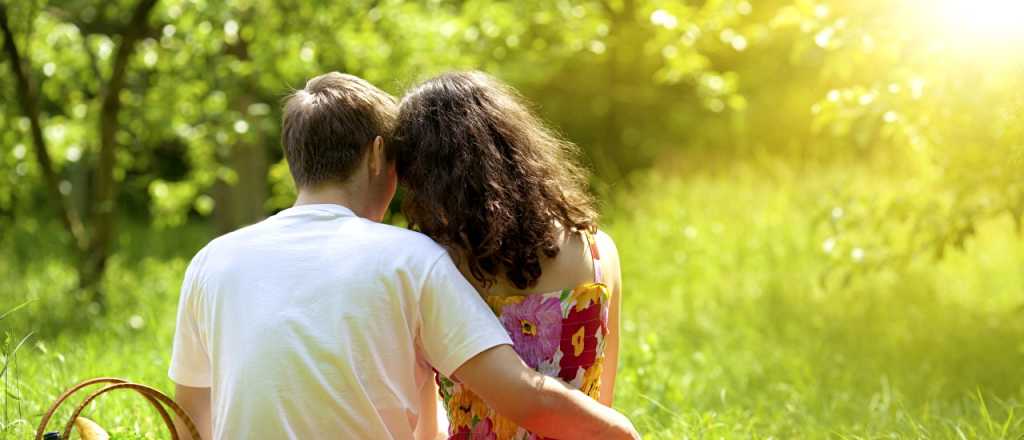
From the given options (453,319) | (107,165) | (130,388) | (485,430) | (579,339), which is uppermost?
(453,319)

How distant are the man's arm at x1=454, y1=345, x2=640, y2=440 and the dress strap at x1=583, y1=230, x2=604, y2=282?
0.28 m

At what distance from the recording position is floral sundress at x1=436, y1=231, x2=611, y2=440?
2068mm

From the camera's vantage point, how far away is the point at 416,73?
3559 mm

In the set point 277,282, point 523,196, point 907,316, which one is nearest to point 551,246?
point 523,196

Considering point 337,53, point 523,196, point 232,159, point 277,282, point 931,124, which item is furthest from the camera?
point 232,159

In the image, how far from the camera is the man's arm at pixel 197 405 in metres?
2.13

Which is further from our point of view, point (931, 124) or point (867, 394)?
point (867, 394)

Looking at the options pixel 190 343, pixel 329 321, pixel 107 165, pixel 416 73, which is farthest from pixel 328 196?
pixel 107 165

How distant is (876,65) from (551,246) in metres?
2.81

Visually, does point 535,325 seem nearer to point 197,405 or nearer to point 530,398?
point 530,398

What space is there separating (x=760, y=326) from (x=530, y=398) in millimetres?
3461

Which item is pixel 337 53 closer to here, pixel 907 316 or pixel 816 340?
pixel 816 340

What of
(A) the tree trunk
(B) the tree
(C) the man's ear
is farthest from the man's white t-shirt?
(A) the tree trunk

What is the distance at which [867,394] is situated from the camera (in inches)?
159
